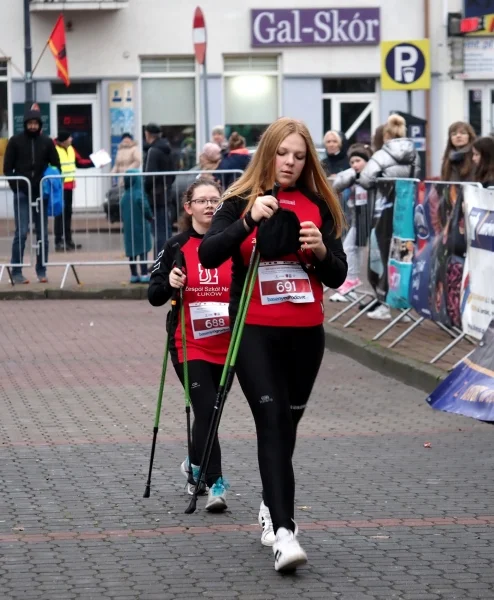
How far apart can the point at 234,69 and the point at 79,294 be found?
628 inches

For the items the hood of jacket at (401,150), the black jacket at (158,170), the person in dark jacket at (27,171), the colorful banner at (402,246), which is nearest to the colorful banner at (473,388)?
the colorful banner at (402,246)

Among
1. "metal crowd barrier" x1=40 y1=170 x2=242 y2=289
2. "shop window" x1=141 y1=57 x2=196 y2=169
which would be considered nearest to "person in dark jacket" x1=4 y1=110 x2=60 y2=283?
"metal crowd barrier" x1=40 y1=170 x2=242 y2=289

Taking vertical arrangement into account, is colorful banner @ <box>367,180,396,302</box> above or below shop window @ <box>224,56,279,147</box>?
below

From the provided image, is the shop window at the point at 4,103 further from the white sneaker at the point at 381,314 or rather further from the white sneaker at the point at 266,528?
the white sneaker at the point at 266,528

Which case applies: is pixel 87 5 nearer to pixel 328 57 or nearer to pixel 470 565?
pixel 328 57

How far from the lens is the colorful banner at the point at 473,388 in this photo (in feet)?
27.0

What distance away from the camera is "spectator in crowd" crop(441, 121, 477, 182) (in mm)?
13078

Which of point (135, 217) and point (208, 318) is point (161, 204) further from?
point (208, 318)

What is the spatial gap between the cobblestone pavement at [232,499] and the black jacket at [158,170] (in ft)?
20.1

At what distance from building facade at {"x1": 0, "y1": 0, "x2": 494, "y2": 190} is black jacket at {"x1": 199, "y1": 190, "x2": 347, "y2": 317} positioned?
85.4 ft

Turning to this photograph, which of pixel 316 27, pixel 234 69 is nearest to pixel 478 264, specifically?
pixel 316 27

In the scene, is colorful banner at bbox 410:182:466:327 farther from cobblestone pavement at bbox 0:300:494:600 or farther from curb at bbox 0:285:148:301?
curb at bbox 0:285:148:301

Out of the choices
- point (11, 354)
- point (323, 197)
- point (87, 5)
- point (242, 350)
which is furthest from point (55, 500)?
point (87, 5)

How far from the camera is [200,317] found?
6.94 m
